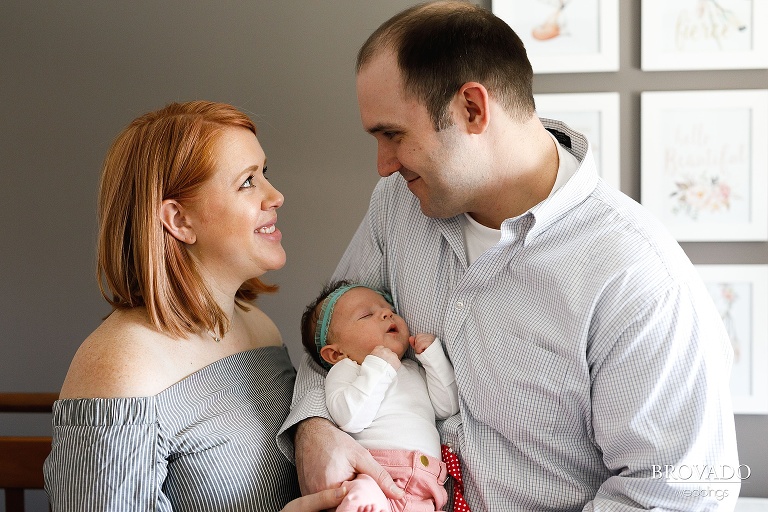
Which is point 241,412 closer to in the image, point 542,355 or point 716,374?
point 542,355

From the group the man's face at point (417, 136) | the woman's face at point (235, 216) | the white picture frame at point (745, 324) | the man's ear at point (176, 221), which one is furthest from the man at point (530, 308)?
the white picture frame at point (745, 324)

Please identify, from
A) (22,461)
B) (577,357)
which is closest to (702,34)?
(577,357)

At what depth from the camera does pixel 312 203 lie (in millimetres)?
2568

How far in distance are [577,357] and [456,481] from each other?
1.36 feet

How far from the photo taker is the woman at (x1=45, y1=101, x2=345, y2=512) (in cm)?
146

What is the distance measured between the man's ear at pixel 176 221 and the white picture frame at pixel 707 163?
152 cm

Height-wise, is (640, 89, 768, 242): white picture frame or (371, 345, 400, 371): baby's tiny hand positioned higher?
(640, 89, 768, 242): white picture frame

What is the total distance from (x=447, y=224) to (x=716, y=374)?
26.9 inches

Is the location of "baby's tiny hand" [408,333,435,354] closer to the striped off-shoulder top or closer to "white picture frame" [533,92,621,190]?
the striped off-shoulder top

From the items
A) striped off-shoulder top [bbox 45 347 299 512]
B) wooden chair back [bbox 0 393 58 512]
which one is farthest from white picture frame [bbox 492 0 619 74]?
wooden chair back [bbox 0 393 58 512]

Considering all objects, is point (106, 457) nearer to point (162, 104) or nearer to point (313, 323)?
point (313, 323)

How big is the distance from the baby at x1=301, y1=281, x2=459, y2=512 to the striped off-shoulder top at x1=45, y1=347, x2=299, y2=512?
0.65 feet

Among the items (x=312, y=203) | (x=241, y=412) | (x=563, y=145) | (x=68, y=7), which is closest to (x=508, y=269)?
(x=563, y=145)

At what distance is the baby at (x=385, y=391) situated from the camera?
159cm
